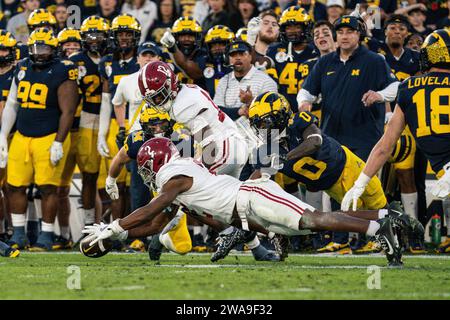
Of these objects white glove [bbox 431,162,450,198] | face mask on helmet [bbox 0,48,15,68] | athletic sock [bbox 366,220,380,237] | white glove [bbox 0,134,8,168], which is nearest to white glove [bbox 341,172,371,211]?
athletic sock [bbox 366,220,380,237]

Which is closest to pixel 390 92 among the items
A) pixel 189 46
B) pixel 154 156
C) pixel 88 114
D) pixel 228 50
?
pixel 228 50

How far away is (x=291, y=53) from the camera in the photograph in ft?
33.8

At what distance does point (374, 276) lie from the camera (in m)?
6.01

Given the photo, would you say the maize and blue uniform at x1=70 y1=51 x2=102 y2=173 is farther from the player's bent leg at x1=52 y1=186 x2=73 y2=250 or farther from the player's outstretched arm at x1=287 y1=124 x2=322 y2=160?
the player's outstretched arm at x1=287 y1=124 x2=322 y2=160

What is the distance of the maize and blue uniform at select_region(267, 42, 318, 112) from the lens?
10062mm

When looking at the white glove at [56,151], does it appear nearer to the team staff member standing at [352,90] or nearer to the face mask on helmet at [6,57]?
the face mask on helmet at [6,57]

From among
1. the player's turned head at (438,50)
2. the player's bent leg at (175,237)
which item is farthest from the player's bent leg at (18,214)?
the player's turned head at (438,50)

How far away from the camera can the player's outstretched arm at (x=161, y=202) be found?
698 cm

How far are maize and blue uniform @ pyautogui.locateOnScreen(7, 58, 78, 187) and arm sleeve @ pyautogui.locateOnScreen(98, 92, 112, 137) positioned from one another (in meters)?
0.38

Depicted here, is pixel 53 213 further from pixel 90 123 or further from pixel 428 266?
pixel 428 266

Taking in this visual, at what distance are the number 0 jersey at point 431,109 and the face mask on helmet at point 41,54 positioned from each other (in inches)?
165

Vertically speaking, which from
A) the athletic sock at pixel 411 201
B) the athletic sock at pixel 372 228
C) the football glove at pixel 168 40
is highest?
the football glove at pixel 168 40

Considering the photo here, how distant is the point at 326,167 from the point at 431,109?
1456 millimetres

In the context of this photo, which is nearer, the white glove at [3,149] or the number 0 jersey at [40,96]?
the number 0 jersey at [40,96]
